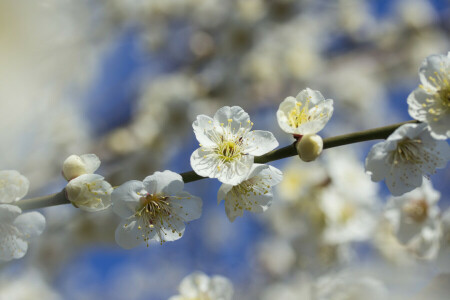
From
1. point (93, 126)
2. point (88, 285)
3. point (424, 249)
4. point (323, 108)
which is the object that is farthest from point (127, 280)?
point (323, 108)

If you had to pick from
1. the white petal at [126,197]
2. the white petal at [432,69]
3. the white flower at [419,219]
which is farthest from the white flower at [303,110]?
the white flower at [419,219]

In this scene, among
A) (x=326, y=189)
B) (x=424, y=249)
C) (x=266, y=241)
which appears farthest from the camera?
(x=266, y=241)

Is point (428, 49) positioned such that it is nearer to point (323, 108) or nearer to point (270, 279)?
point (270, 279)

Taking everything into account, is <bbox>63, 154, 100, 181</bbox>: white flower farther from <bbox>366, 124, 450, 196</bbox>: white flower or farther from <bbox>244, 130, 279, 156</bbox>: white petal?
<bbox>366, 124, 450, 196</bbox>: white flower

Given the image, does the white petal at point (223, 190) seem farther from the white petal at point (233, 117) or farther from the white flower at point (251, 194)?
the white petal at point (233, 117)

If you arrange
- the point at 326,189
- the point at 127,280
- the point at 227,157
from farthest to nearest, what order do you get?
1. the point at 127,280
2. the point at 326,189
3. the point at 227,157
